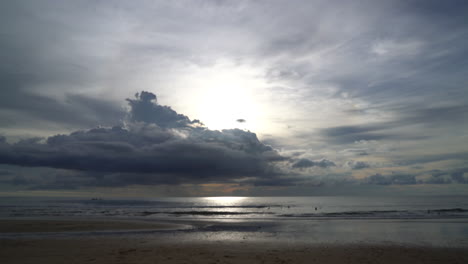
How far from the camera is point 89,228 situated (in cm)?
3434

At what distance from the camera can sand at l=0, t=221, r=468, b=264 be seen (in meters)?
17.5

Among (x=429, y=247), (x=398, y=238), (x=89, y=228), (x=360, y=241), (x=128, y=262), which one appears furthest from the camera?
(x=89, y=228)

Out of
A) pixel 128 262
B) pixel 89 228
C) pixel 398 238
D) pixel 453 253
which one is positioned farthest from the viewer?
pixel 89 228

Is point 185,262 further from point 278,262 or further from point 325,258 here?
point 325,258

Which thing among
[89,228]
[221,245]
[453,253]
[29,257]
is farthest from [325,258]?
[89,228]

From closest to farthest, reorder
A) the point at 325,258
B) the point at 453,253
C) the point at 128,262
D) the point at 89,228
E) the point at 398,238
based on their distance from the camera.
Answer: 1. the point at 128,262
2. the point at 325,258
3. the point at 453,253
4. the point at 398,238
5. the point at 89,228

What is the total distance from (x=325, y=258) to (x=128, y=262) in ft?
41.1

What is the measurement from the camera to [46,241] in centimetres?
2498

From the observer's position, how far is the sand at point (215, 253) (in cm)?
1755

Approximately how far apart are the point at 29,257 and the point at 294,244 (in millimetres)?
19527

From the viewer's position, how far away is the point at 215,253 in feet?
63.1

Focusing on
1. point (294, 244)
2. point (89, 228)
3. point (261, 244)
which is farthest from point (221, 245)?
point (89, 228)

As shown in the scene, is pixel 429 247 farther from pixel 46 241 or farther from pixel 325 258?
pixel 46 241

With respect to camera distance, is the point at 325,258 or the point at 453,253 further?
the point at 453,253
